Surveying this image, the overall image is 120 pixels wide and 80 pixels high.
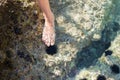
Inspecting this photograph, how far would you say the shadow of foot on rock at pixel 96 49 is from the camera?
3.67 m

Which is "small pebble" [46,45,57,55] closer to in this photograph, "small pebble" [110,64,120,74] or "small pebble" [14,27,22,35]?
"small pebble" [14,27,22,35]

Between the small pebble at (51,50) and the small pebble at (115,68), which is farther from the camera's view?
the small pebble at (115,68)

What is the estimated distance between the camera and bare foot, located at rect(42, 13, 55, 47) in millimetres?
3418

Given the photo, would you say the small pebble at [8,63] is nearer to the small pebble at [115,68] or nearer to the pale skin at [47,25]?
the pale skin at [47,25]

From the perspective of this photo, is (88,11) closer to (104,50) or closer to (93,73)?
(104,50)

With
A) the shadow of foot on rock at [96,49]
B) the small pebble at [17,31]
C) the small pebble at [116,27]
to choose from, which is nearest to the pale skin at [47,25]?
the small pebble at [17,31]

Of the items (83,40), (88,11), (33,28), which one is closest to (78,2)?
(88,11)

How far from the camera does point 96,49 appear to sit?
3.84 m

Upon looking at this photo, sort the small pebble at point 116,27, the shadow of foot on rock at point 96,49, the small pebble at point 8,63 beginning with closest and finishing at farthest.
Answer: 1. the small pebble at point 8,63
2. the shadow of foot on rock at point 96,49
3. the small pebble at point 116,27

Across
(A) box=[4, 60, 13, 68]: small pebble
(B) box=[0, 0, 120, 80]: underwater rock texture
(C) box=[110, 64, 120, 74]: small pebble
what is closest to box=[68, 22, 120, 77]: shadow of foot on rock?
(B) box=[0, 0, 120, 80]: underwater rock texture

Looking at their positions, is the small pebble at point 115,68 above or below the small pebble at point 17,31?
below

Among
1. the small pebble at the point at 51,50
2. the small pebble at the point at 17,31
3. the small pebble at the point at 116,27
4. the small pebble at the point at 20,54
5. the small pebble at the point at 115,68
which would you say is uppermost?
the small pebble at the point at 116,27

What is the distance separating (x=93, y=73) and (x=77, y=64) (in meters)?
0.25

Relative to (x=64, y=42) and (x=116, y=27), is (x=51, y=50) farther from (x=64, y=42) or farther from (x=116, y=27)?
(x=116, y=27)
